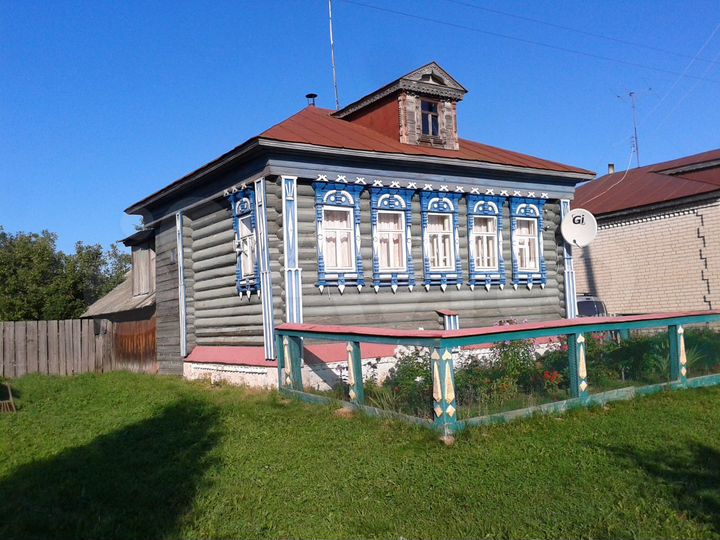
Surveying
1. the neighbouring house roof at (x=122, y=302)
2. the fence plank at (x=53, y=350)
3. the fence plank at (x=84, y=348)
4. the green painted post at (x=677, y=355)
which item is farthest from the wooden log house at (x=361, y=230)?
the green painted post at (x=677, y=355)

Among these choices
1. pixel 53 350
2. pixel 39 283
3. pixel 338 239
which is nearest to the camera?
pixel 338 239

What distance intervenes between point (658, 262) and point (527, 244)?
22.7 ft

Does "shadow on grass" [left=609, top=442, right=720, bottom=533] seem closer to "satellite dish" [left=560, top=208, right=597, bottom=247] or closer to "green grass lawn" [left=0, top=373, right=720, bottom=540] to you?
"green grass lawn" [left=0, top=373, right=720, bottom=540]

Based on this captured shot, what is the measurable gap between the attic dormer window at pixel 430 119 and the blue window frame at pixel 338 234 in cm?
289

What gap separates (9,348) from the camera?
16.7 m

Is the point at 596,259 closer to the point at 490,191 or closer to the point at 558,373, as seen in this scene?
the point at 490,191

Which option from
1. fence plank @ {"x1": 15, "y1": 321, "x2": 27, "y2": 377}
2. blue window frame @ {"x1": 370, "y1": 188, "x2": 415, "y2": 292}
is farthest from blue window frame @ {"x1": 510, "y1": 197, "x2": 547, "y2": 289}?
fence plank @ {"x1": 15, "y1": 321, "x2": 27, "y2": 377}

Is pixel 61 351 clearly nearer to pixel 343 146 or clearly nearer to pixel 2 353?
pixel 2 353

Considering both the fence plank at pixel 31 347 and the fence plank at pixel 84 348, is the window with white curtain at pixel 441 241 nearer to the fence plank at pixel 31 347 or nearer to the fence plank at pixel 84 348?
the fence plank at pixel 84 348

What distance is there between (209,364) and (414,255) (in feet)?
15.6

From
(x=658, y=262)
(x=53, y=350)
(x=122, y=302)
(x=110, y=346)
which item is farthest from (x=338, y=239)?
(x=658, y=262)

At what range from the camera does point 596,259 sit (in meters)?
22.9

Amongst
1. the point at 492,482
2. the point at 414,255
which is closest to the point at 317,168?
the point at 414,255

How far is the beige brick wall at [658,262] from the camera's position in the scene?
64.5 feet
